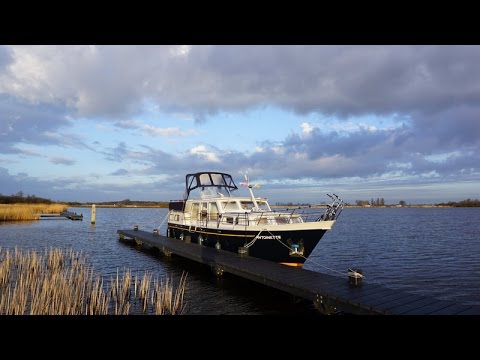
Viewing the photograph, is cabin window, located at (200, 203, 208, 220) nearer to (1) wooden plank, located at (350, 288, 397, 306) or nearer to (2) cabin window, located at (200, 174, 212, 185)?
(2) cabin window, located at (200, 174, 212, 185)

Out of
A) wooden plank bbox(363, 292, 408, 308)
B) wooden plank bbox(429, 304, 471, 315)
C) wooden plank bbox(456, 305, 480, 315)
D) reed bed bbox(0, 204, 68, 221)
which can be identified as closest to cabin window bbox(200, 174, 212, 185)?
wooden plank bbox(363, 292, 408, 308)

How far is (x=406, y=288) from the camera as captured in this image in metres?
17.7

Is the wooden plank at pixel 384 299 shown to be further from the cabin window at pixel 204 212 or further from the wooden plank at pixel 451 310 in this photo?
the cabin window at pixel 204 212

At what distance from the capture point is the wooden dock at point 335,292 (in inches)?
374

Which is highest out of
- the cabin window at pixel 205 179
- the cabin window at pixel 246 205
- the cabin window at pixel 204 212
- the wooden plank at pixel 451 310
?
the cabin window at pixel 205 179

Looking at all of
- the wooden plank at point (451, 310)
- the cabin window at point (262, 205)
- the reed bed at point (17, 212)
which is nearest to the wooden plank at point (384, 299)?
the wooden plank at point (451, 310)

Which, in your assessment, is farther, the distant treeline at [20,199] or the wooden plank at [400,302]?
the distant treeline at [20,199]

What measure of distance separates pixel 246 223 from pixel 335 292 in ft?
27.2

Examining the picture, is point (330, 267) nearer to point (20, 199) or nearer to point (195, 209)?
point (195, 209)

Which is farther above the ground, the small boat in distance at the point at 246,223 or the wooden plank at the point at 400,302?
the small boat in distance at the point at 246,223

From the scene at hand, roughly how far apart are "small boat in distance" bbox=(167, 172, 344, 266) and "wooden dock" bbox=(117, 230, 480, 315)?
117 centimetres

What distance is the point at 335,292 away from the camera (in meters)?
11.4

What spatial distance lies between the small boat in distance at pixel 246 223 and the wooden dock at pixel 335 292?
1.17 metres
